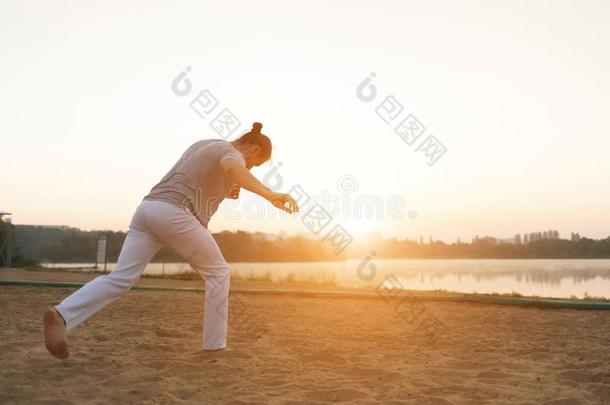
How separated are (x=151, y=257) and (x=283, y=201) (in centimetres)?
111

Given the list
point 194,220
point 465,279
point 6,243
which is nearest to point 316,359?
point 194,220

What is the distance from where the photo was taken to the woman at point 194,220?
375cm

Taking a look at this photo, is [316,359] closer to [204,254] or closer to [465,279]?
[204,254]

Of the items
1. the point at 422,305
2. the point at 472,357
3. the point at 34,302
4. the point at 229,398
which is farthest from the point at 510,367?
the point at 34,302

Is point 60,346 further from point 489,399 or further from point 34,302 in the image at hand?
point 34,302

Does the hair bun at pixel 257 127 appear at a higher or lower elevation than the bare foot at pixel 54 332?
higher

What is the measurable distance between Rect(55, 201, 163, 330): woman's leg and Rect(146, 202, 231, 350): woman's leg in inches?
A: 4.9

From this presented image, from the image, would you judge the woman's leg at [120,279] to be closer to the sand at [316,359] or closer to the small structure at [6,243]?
the sand at [316,359]

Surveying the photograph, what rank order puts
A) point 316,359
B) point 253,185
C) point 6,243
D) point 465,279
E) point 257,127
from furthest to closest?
point 465,279 < point 6,243 < point 316,359 < point 257,127 < point 253,185

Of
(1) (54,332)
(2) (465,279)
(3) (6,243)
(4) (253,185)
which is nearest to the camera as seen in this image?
(1) (54,332)

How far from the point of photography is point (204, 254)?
4.02 metres

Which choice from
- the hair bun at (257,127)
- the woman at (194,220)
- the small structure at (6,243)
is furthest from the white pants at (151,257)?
the small structure at (6,243)

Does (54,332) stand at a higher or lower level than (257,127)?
lower

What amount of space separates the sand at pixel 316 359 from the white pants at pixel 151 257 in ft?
1.23
